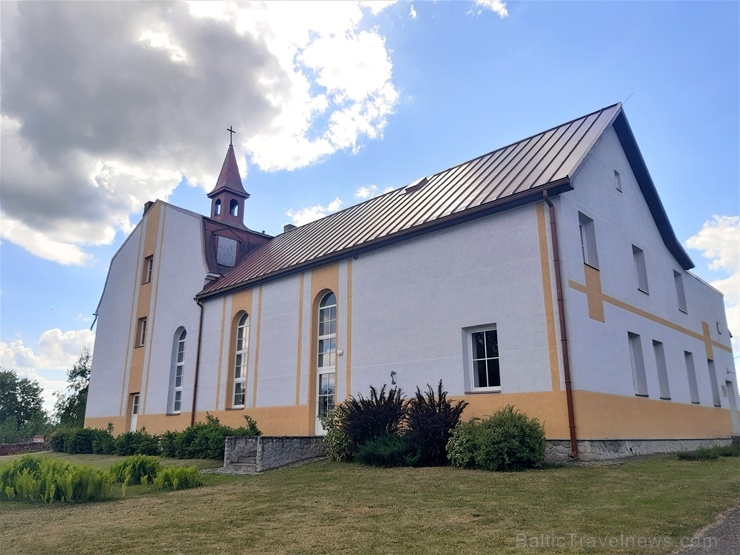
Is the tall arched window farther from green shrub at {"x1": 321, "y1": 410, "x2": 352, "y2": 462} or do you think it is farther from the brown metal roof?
green shrub at {"x1": 321, "y1": 410, "x2": 352, "y2": 462}

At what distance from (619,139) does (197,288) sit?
55.6ft

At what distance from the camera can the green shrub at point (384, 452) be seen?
472 inches

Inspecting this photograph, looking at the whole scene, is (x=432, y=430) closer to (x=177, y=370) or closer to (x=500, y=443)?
(x=500, y=443)

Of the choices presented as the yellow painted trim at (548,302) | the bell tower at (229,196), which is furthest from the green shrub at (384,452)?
the bell tower at (229,196)

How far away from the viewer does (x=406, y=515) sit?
7.09 m

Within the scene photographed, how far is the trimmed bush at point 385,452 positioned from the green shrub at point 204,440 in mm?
5336

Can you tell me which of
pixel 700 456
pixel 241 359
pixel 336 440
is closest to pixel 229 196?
pixel 241 359

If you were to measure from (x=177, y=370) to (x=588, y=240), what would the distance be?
17310 millimetres

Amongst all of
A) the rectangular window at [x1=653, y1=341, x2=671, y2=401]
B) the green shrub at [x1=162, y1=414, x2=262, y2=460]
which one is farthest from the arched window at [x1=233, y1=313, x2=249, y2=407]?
the rectangular window at [x1=653, y1=341, x2=671, y2=401]

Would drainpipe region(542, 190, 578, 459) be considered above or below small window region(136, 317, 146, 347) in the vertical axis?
below

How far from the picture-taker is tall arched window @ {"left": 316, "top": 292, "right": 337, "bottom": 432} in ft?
56.3

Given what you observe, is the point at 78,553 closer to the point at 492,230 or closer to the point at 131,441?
the point at 492,230

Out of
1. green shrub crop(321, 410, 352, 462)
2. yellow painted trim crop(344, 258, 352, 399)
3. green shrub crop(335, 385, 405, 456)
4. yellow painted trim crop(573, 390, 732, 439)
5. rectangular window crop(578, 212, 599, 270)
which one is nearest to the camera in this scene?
yellow painted trim crop(573, 390, 732, 439)

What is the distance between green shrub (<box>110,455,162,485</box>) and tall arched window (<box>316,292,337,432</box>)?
20.1 feet
